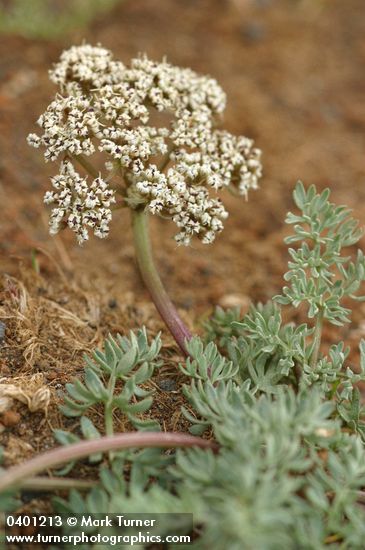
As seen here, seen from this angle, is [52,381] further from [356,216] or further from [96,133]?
[356,216]

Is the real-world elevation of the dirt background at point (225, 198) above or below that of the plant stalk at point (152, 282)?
above

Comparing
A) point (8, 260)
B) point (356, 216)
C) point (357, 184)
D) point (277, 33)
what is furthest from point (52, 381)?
point (277, 33)

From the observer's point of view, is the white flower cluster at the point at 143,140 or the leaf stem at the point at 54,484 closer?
the leaf stem at the point at 54,484

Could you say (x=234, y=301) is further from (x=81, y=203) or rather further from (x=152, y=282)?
(x=81, y=203)

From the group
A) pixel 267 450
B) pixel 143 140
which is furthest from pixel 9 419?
pixel 143 140

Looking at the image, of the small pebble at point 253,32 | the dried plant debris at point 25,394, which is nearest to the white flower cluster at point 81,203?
the dried plant debris at point 25,394

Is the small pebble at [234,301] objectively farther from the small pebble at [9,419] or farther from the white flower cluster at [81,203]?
the small pebble at [9,419]
